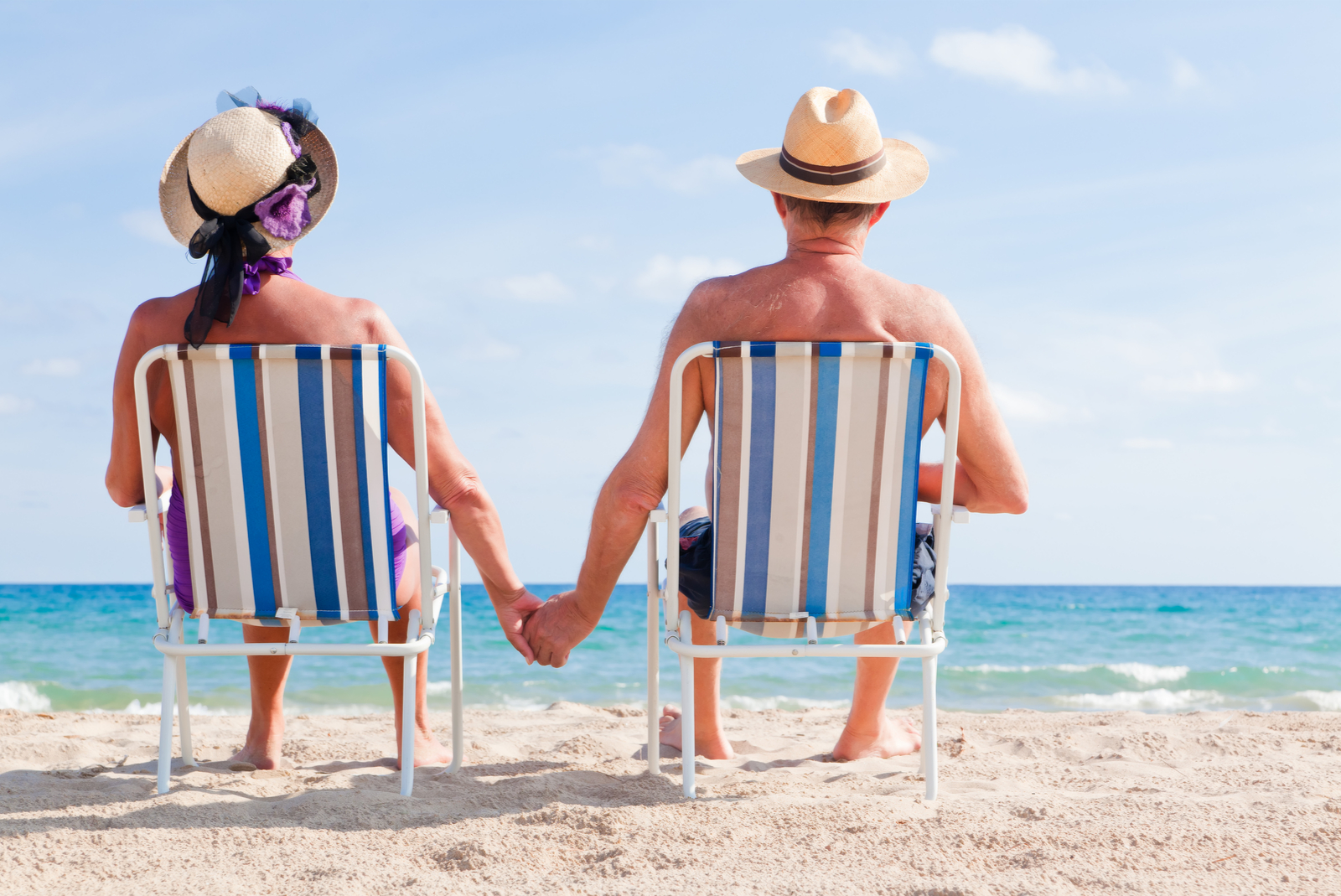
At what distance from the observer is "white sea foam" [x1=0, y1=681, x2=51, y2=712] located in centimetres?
748

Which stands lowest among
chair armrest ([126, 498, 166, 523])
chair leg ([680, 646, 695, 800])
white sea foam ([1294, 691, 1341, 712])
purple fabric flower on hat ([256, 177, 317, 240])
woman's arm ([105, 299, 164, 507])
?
white sea foam ([1294, 691, 1341, 712])

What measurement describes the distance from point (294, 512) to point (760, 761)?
1.67 meters

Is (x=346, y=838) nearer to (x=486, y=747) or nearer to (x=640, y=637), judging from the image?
(x=486, y=747)

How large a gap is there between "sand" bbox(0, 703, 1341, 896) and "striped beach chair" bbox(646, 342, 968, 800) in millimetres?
319

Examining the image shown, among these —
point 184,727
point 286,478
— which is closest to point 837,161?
point 286,478

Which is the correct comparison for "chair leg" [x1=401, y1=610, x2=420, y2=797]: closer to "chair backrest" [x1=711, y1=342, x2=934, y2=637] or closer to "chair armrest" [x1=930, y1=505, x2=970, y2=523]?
"chair backrest" [x1=711, y1=342, x2=934, y2=637]

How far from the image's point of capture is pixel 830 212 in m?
2.63

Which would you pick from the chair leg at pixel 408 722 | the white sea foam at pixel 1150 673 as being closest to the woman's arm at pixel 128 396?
the chair leg at pixel 408 722

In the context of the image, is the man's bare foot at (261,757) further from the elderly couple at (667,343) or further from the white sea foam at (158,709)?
the white sea foam at (158,709)

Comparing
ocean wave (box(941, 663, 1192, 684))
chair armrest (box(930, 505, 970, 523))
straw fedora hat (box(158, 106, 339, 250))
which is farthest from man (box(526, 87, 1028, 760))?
ocean wave (box(941, 663, 1192, 684))

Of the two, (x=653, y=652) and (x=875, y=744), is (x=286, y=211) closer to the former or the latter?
(x=653, y=652)

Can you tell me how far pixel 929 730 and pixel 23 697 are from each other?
8.03m

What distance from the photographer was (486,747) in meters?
3.44

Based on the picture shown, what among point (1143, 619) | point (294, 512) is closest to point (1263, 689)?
point (294, 512)
